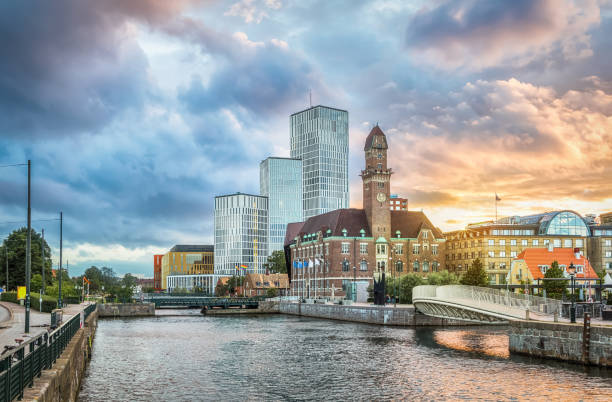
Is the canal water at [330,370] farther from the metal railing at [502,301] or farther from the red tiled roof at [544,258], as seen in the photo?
the red tiled roof at [544,258]

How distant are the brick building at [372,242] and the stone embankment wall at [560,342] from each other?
79508 millimetres

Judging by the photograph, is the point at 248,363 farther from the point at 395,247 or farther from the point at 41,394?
the point at 395,247

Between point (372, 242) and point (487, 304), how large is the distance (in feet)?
256

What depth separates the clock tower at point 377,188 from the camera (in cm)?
13262

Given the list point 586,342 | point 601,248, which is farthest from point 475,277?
point 601,248

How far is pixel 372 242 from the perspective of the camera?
5172 inches

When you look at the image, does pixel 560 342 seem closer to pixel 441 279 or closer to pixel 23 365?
pixel 23 365

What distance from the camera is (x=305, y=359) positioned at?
155 feet

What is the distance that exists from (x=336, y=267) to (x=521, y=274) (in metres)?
38.2

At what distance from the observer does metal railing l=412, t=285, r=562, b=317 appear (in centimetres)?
5091

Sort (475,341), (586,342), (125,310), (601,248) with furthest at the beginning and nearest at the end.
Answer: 1. (601,248)
2. (125,310)
3. (475,341)
4. (586,342)

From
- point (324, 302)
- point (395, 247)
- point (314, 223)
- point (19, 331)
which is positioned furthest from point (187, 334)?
point (314, 223)

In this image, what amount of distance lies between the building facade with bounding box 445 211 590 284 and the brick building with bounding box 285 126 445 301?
11878mm

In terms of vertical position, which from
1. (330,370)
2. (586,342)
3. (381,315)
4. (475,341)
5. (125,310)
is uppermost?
(586,342)
